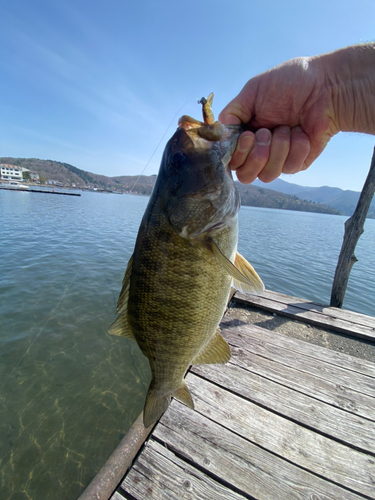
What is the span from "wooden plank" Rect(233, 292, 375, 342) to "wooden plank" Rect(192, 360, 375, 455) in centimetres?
230

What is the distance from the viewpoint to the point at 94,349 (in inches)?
271

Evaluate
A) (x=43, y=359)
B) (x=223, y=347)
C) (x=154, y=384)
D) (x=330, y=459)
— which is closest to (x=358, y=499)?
(x=330, y=459)

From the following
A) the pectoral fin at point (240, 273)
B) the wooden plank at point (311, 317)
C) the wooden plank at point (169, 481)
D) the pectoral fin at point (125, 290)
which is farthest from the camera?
the wooden plank at point (311, 317)

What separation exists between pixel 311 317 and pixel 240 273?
458 centimetres

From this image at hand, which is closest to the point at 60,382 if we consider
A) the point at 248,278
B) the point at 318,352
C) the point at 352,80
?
the point at 318,352

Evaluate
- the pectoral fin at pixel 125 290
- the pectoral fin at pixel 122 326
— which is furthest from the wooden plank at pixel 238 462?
the pectoral fin at pixel 125 290

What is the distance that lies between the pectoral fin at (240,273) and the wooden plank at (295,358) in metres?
2.35

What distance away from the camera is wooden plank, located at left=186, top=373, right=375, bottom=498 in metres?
2.41

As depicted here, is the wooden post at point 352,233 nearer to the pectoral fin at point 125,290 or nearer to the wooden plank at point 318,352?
the wooden plank at point 318,352

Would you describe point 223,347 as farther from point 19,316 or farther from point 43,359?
point 19,316

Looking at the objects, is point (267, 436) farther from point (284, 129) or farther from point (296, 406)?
point (284, 129)

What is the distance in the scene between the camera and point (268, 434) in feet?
9.05

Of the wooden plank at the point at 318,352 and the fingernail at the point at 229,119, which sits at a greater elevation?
the fingernail at the point at 229,119

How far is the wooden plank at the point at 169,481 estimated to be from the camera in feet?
7.37
